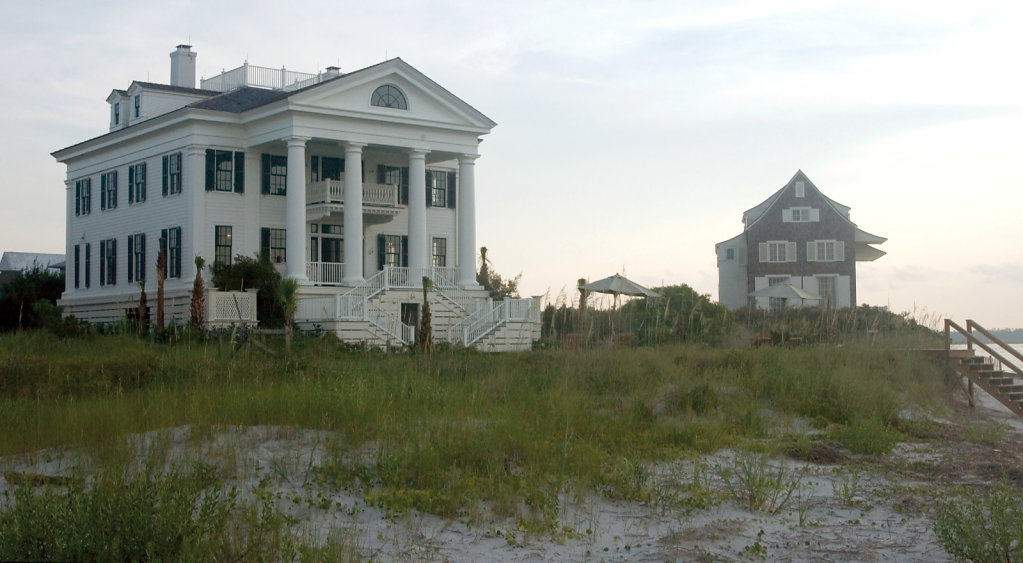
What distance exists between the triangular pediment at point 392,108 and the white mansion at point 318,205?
2.0 inches

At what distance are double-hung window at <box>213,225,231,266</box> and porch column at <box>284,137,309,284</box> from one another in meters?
2.42

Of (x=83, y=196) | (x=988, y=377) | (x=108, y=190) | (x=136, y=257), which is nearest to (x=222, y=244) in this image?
(x=136, y=257)

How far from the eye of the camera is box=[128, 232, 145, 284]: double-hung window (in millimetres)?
40469

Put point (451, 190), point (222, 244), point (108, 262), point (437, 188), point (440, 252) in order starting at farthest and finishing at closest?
point (451, 190)
point (437, 188)
point (440, 252)
point (108, 262)
point (222, 244)

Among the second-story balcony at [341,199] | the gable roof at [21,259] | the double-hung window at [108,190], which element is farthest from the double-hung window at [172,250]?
the gable roof at [21,259]

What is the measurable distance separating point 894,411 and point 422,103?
80.7 ft

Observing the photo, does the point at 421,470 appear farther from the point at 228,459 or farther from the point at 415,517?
the point at 228,459

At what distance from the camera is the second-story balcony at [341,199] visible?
128ft

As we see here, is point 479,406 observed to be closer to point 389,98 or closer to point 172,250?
point 389,98

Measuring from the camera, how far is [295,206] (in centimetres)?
3703

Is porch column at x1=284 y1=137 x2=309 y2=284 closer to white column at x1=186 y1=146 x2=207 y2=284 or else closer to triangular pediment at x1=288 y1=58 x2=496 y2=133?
triangular pediment at x1=288 y1=58 x2=496 y2=133

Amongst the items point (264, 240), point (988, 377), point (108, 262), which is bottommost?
point (988, 377)

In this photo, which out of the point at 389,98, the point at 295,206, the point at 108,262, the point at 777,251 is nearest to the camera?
the point at 295,206

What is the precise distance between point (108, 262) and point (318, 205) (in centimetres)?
959
